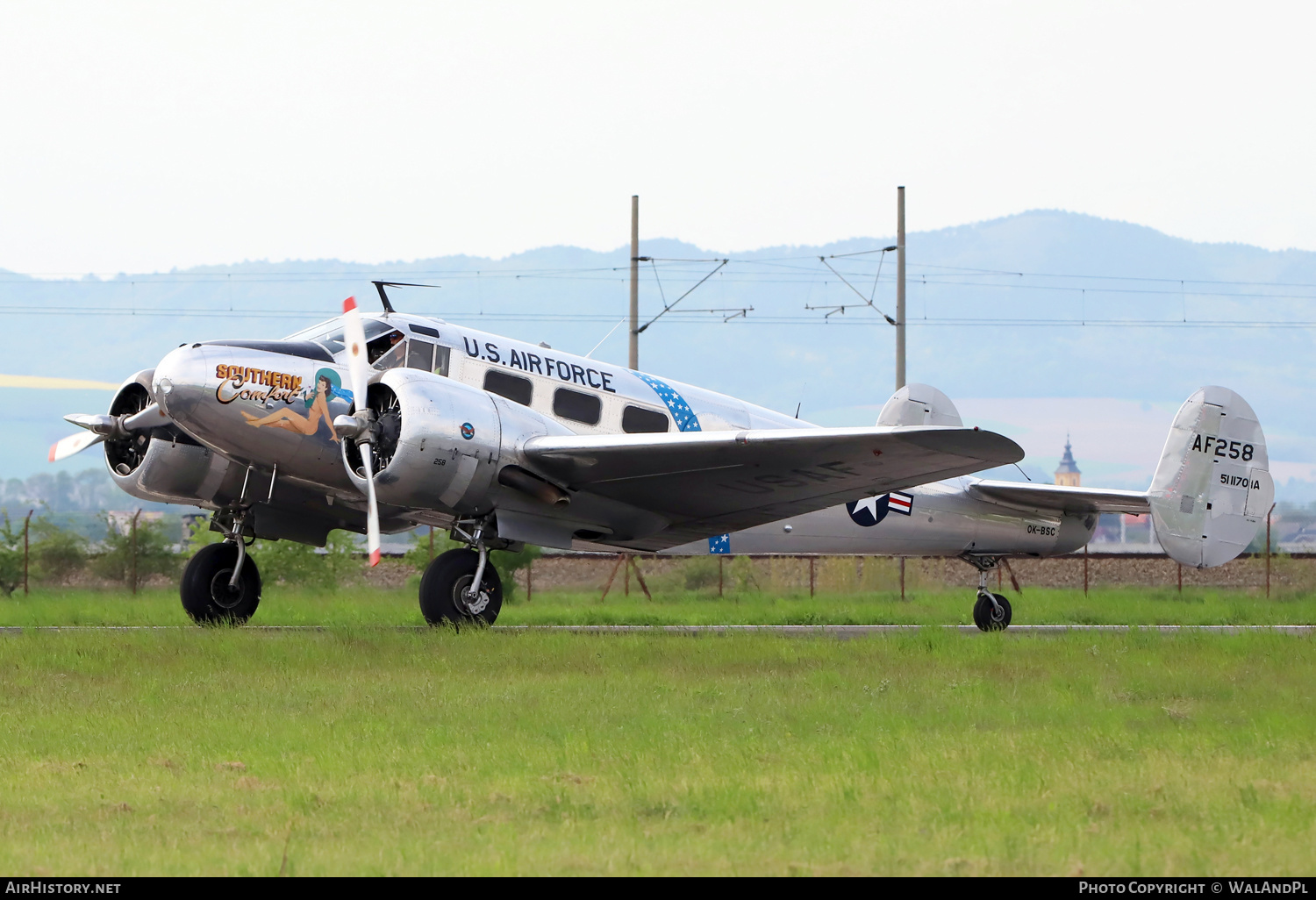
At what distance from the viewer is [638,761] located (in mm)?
7777

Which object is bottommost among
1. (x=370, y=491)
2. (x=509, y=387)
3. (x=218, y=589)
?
(x=218, y=589)

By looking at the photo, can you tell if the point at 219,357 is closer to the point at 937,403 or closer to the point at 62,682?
the point at 62,682

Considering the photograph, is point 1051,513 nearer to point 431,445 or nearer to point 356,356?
point 431,445

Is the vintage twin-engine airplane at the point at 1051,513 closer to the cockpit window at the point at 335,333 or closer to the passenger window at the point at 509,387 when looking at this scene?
the passenger window at the point at 509,387

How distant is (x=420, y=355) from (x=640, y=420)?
115 inches

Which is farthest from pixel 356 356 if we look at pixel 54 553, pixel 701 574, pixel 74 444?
pixel 701 574

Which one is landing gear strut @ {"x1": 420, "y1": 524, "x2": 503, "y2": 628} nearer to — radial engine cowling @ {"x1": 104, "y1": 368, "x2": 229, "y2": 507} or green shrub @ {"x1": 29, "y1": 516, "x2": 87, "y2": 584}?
radial engine cowling @ {"x1": 104, "y1": 368, "x2": 229, "y2": 507}

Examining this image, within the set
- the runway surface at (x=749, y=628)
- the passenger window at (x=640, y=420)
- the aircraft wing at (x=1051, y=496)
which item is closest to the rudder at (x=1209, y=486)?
the aircraft wing at (x=1051, y=496)

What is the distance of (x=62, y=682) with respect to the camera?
11336 millimetres

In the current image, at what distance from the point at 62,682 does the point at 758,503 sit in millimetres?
8267

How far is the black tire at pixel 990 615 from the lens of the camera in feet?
63.6

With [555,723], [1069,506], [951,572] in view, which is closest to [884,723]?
[555,723]

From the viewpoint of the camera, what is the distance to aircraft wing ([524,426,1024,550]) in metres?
14.3

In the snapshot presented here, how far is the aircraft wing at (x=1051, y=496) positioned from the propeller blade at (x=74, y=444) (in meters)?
11.3
